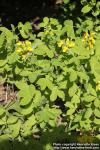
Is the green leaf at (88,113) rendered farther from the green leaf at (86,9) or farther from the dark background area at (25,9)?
the dark background area at (25,9)

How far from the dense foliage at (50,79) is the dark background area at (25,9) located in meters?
2.98

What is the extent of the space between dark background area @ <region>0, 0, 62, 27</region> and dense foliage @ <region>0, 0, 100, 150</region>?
117 inches

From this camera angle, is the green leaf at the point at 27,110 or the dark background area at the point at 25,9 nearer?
the green leaf at the point at 27,110

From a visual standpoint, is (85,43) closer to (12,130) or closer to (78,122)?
(78,122)

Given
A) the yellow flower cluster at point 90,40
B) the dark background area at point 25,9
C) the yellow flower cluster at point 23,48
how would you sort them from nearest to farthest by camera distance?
1. the yellow flower cluster at point 23,48
2. the yellow flower cluster at point 90,40
3. the dark background area at point 25,9

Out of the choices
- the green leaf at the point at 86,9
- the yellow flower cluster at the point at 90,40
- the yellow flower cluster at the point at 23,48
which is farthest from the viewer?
the green leaf at the point at 86,9

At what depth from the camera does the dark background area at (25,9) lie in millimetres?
6711

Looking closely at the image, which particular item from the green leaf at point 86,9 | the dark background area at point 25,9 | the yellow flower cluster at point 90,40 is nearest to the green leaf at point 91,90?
the yellow flower cluster at point 90,40

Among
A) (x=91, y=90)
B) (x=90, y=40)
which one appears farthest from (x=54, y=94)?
(x=90, y=40)

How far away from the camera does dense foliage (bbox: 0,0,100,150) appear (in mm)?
3359

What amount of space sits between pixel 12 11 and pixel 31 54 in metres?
3.50

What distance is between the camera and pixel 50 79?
3402 millimetres

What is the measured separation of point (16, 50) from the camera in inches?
134

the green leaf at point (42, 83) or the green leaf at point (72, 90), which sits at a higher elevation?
the green leaf at point (42, 83)
